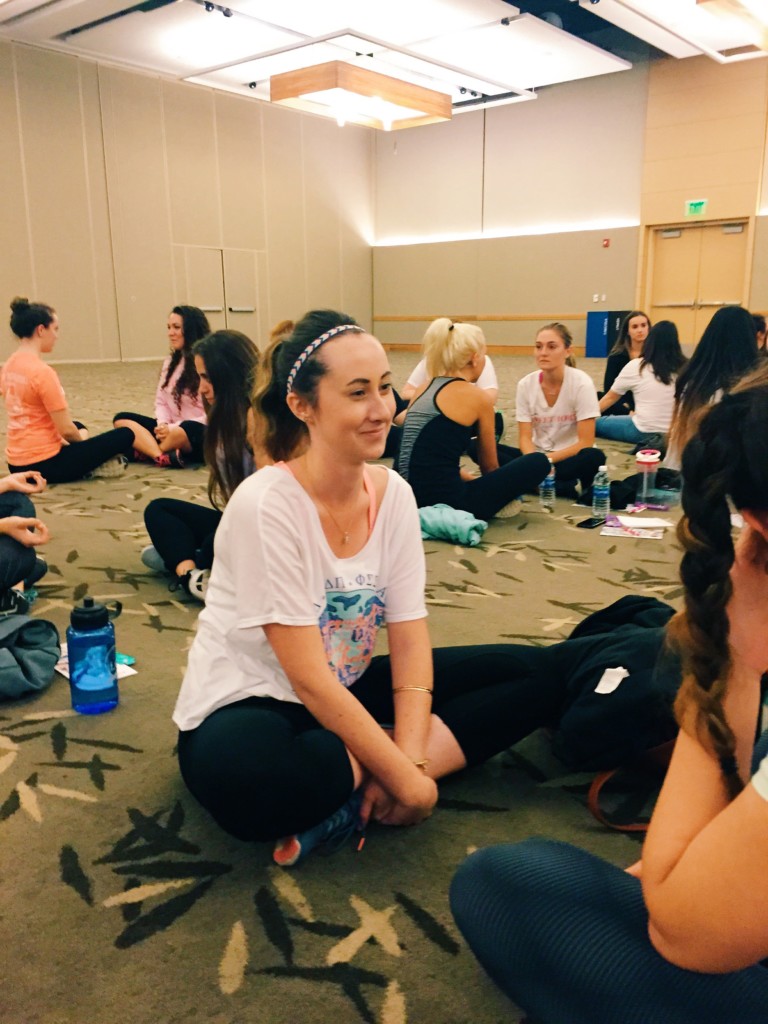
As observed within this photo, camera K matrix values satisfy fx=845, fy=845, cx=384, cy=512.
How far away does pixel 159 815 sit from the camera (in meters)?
1.77

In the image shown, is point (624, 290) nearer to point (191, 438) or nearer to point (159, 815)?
point (191, 438)

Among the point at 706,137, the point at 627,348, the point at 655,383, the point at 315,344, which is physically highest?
the point at 706,137

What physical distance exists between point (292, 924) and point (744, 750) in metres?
0.88

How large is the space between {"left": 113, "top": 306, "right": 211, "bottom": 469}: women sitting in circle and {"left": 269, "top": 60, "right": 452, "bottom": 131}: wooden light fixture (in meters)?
6.48

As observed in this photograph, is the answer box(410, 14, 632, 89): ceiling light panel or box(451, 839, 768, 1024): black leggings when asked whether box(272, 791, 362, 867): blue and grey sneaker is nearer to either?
box(451, 839, 768, 1024): black leggings

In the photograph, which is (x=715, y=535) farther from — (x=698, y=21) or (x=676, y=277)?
(x=676, y=277)

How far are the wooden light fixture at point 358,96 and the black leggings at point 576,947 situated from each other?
11092 millimetres

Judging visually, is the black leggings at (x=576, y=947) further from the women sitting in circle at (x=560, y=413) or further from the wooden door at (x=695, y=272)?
the wooden door at (x=695, y=272)

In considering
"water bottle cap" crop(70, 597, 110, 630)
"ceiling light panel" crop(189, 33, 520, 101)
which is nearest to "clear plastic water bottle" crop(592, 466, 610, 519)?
"water bottle cap" crop(70, 597, 110, 630)

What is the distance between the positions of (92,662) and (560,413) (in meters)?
3.54

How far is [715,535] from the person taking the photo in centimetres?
85

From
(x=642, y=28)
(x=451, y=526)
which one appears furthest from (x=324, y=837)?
(x=642, y=28)

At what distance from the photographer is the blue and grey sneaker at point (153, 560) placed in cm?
340

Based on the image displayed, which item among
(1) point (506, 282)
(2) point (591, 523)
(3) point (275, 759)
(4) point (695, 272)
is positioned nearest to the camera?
(3) point (275, 759)
